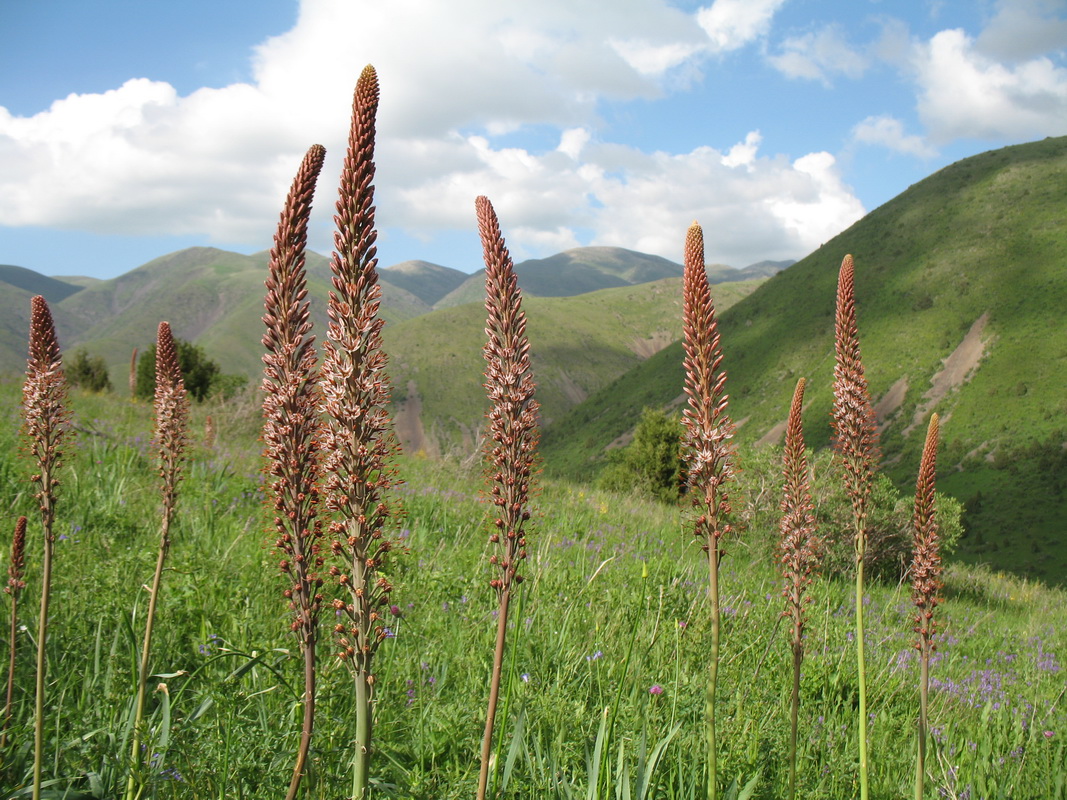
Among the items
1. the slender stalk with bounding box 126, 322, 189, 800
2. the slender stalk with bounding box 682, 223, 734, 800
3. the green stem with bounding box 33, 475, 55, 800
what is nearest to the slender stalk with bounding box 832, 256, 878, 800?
the slender stalk with bounding box 682, 223, 734, 800

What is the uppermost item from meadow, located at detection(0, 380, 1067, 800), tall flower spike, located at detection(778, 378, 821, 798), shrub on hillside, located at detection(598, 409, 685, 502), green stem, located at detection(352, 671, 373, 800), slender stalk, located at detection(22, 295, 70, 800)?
slender stalk, located at detection(22, 295, 70, 800)

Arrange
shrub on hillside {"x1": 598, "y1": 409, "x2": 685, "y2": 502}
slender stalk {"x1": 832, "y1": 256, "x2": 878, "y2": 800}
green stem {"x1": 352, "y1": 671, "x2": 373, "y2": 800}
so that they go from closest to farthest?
1. green stem {"x1": 352, "y1": 671, "x2": 373, "y2": 800}
2. slender stalk {"x1": 832, "y1": 256, "x2": 878, "y2": 800}
3. shrub on hillside {"x1": 598, "y1": 409, "x2": 685, "y2": 502}

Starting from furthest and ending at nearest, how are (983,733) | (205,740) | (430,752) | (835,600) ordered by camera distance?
(835,600) < (983,733) < (430,752) < (205,740)

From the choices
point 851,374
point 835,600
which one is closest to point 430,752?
point 851,374

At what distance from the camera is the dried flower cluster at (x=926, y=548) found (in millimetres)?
3418

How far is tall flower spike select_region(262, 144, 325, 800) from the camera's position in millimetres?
2152

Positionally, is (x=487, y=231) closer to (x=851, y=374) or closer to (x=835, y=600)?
(x=851, y=374)

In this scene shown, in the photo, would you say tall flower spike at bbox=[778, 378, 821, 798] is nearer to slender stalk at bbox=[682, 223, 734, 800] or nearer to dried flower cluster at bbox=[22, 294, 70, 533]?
slender stalk at bbox=[682, 223, 734, 800]

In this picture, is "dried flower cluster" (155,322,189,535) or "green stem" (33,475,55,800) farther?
"dried flower cluster" (155,322,189,535)

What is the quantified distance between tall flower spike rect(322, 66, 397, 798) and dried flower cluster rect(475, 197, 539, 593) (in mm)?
439

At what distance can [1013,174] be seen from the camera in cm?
13388

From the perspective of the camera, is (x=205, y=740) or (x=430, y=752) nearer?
(x=205, y=740)

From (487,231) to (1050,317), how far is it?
127 m

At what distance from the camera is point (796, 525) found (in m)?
3.61
